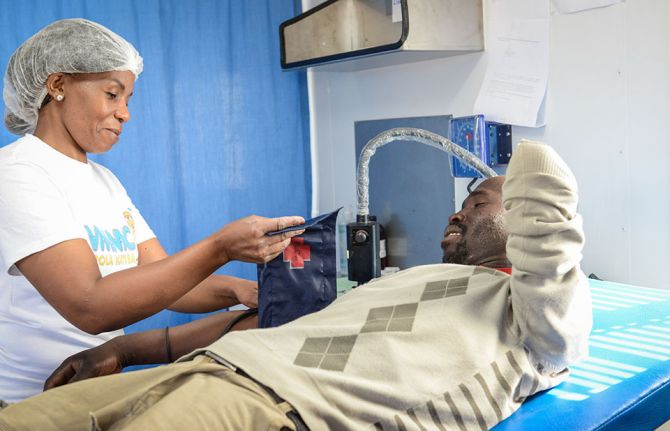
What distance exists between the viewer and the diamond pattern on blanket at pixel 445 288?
1.29 metres

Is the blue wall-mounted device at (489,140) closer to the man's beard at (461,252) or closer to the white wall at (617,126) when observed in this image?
the white wall at (617,126)

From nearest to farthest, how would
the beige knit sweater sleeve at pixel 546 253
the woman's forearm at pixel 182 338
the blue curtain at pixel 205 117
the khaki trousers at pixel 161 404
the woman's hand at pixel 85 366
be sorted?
the khaki trousers at pixel 161 404 → the beige knit sweater sleeve at pixel 546 253 → the woman's hand at pixel 85 366 → the woman's forearm at pixel 182 338 → the blue curtain at pixel 205 117

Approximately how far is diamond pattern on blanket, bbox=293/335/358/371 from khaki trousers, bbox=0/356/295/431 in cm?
10

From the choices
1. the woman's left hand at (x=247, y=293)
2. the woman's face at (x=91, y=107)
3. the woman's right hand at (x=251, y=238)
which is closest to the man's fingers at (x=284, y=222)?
the woman's right hand at (x=251, y=238)

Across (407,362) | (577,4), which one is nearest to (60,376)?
(407,362)

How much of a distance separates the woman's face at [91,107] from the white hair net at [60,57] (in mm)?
26

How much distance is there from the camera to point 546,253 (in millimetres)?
1118

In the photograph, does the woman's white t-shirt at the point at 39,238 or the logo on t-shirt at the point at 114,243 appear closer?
the woman's white t-shirt at the point at 39,238

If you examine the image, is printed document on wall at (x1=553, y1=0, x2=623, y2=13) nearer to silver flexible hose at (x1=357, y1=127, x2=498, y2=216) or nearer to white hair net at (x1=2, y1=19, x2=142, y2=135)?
silver flexible hose at (x1=357, y1=127, x2=498, y2=216)

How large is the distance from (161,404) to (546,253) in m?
0.61

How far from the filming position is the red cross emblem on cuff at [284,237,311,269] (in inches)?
59.1

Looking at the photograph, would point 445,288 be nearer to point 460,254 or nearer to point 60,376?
point 460,254

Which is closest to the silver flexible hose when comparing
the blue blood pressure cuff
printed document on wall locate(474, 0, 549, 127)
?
the blue blood pressure cuff

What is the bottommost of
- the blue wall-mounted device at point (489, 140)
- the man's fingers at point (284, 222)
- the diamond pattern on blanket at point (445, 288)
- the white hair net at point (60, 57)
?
the diamond pattern on blanket at point (445, 288)
